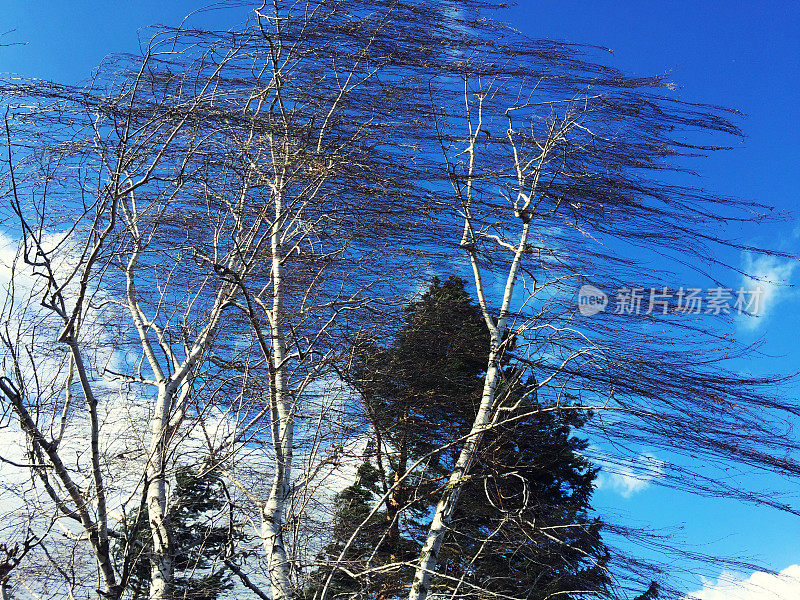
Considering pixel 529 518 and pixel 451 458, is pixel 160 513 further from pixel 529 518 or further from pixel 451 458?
pixel 529 518

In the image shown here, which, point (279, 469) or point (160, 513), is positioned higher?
point (279, 469)

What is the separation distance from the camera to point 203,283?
5.37 metres

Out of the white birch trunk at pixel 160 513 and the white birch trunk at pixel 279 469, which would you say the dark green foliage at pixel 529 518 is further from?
the white birch trunk at pixel 160 513

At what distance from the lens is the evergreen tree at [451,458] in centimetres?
503

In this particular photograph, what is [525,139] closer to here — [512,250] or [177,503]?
[512,250]

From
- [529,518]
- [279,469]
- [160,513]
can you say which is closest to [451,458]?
[529,518]

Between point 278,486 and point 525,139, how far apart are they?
3.93m

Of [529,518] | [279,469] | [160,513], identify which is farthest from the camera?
[529,518]

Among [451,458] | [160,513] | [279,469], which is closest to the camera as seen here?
[160,513]

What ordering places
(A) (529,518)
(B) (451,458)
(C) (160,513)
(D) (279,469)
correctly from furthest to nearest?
(B) (451,458), (A) (529,518), (D) (279,469), (C) (160,513)

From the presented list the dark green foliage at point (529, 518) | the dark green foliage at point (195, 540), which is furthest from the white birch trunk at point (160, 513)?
the dark green foliage at point (529, 518)

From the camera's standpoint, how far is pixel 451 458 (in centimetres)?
598

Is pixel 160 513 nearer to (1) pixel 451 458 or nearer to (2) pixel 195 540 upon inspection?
(2) pixel 195 540

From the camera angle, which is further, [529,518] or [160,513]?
[529,518]
